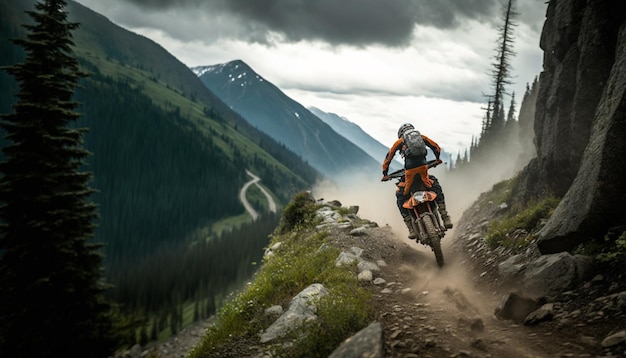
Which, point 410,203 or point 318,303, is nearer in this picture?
point 318,303

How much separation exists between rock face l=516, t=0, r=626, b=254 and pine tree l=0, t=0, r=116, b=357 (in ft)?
63.5

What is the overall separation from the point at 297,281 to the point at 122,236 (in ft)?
716

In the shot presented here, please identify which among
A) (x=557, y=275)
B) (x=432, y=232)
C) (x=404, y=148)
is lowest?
(x=557, y=275)

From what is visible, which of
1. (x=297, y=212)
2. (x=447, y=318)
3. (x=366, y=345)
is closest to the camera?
(x=366, y=345)

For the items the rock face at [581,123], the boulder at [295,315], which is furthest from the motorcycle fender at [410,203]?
the boulder at [295,315]

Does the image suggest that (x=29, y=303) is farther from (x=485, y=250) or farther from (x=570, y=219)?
(x=570, y=219)

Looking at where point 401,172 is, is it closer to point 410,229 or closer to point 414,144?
point 414,144

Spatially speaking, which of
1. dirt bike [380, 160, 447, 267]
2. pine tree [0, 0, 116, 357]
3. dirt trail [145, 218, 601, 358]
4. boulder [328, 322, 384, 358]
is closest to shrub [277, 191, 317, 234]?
dirt trail [145, 218, 601, 358]

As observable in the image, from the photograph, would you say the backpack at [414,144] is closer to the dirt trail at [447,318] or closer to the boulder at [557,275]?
the dirt trail at [447,318]

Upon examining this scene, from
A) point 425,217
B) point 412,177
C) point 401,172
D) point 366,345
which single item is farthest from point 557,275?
point 401,172

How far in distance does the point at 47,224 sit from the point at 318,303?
1570 cm

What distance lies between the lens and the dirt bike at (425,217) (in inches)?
385

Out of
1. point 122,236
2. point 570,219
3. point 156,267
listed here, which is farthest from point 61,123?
point 122,236

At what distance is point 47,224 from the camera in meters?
16.1
